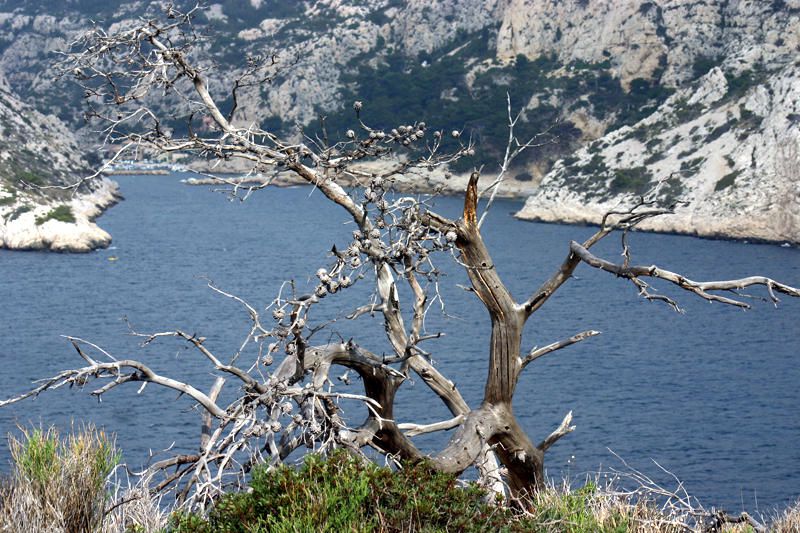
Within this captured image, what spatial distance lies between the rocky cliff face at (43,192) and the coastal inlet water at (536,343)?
2.62 metres

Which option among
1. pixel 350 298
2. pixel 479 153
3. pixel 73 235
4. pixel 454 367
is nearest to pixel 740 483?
pixel 454 367

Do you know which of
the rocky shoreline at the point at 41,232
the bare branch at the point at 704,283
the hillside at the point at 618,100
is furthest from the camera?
the hillside at the point at 618,100

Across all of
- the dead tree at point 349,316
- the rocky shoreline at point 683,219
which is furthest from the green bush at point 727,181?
the dead tree at point 349,316

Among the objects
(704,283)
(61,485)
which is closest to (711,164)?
(704,283)

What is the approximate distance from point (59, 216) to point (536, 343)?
5409 centimetres

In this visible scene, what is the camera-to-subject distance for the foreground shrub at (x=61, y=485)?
38.2ft

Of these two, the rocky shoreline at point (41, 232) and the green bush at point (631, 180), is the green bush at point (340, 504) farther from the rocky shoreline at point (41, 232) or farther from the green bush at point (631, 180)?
the green bush at point (631, 180)

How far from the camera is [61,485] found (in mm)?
11961

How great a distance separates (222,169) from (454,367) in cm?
12190

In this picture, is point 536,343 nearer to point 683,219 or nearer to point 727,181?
point 683,219

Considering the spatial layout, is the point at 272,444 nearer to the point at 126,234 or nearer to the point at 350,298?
the point at 350,298

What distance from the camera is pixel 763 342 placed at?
58.6m

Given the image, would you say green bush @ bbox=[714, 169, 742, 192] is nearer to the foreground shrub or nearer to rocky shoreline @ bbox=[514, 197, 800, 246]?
rocky shoreline @ bbox=[514, 197, 800, 246]

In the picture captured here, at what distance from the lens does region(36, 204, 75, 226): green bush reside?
304ft
